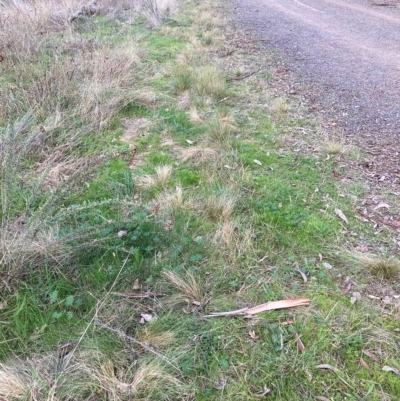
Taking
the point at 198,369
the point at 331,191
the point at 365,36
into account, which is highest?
the point at 365,36

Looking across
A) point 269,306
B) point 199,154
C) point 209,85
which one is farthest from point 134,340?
point 209,85

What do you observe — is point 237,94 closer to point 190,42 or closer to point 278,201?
point 278,201

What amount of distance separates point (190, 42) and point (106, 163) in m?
4.93

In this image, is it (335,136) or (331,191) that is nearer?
(331,191)

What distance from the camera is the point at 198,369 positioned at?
1.86m

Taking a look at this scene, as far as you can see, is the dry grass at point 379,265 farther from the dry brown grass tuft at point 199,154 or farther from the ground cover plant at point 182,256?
the dry brown grass tuft at point 199,154

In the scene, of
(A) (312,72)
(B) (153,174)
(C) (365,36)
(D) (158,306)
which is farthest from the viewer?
(C) (365,36)

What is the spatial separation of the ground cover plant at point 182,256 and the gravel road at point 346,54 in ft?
2.19

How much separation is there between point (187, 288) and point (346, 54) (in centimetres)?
632

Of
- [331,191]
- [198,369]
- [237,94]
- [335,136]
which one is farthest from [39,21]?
[198,369]

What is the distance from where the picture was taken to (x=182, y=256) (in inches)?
96.3

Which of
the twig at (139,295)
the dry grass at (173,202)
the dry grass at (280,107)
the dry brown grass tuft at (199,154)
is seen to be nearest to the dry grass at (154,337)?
the twig at (139,295)

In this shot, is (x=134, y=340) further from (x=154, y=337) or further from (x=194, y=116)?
(x=194, y=116)

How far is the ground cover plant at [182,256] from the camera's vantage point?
1.83m
